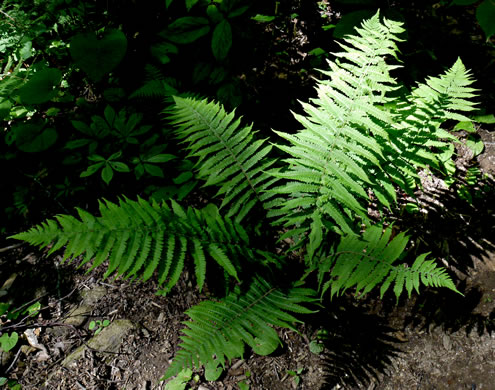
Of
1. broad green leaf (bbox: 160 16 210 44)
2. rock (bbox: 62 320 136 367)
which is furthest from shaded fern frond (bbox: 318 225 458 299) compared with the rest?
broad green leaf (bbox: 160 16 210 44)

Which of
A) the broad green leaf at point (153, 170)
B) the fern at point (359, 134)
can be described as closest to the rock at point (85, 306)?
the broad green leaf at point (153, 170)

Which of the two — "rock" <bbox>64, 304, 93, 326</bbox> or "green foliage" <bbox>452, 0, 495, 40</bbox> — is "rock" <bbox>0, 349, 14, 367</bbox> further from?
"green foliage" <bbox>452, 0, 495, 40</bbox>

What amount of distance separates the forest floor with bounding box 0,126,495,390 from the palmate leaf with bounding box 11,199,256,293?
58 cm

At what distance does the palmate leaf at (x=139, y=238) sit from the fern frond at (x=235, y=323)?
0.56 ft

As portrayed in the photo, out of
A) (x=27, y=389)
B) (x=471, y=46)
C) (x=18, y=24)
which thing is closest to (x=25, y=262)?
(x=27, y=389)

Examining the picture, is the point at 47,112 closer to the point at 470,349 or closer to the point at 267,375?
the point at 267,375

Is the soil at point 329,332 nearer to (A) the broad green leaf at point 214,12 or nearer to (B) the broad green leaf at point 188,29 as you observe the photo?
(B) the broad green leaf at point 188,29

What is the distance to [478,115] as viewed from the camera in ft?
8.71

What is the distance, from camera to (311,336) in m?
1.97

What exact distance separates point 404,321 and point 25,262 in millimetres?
2540

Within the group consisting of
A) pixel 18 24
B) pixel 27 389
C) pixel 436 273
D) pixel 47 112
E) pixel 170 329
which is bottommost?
pixel 27 389

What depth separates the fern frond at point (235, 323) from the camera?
1.43m

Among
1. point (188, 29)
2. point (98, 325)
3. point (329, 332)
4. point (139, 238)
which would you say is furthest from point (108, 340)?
point (188, 29)

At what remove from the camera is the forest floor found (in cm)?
182
